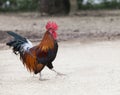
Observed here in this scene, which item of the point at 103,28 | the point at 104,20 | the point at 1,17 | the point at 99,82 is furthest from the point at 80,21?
the point at 99,82

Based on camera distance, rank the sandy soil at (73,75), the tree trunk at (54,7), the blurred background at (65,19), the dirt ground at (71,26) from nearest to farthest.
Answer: the sandy soil at (73,75)
the dirt ground at (71,26)
the blurred background at (65,19)
the tree trunk at (54,7)

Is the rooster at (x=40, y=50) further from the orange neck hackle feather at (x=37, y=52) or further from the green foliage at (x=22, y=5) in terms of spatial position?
the green foliage at (x=22, y=5)

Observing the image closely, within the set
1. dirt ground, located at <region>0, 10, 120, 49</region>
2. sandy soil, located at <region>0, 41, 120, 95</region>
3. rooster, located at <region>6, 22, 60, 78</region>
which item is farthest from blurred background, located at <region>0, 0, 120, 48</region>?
rooster, located at <region>6, 22, 60, 78</region>

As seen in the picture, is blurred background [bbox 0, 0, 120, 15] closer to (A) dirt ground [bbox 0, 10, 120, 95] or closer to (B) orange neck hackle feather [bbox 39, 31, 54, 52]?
(A) dirt ground [bbox 0, 10, 120, 95]

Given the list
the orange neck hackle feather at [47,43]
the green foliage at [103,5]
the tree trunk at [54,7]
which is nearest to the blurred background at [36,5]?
the green foliage at [103,5]

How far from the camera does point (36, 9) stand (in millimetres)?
31000

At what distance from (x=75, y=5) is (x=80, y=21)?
385cm

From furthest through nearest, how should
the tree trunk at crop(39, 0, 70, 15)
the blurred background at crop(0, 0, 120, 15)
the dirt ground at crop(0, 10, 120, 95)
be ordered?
the blurred background at crop(0, 0, 120, 15) < the tree trunk at crop(39, 0, 70, 15) < the dirt ground at crop(0, 10, 120, 95)

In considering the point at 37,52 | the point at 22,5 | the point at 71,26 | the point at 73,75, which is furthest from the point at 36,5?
the point at 37,52

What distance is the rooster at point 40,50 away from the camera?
11242 mm

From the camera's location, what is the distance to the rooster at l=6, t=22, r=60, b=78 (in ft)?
36.9

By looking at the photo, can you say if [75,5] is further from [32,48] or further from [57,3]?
[32,48]

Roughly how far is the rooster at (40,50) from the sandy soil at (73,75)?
0.32 m

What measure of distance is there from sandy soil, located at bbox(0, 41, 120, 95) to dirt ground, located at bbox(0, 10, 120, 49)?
2522mm
